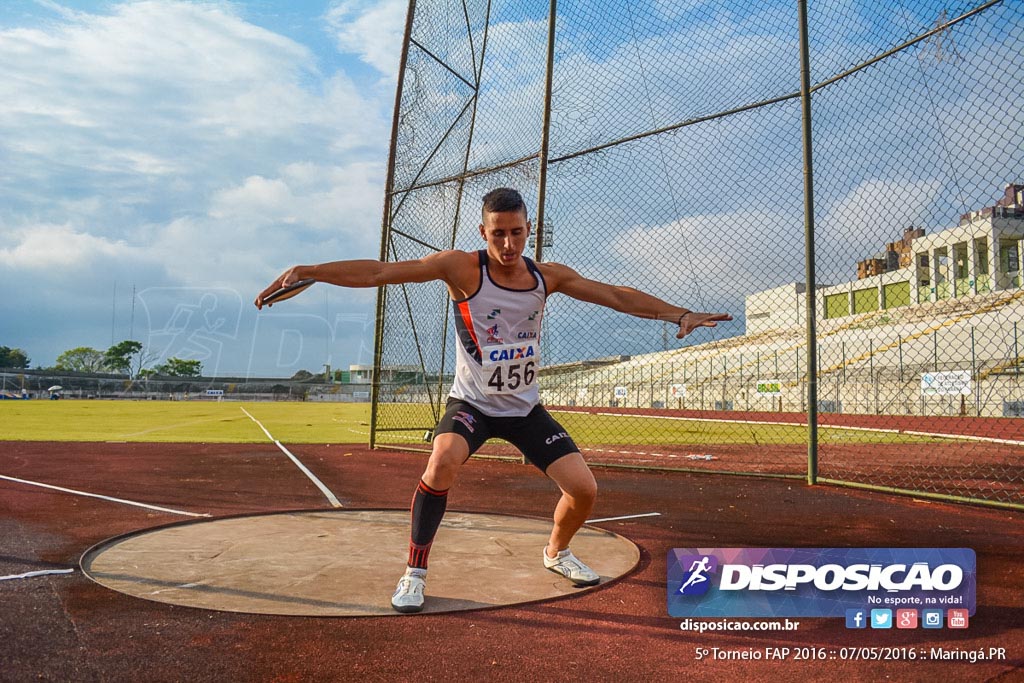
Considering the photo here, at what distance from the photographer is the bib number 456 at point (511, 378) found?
375cm

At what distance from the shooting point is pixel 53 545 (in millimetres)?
4543

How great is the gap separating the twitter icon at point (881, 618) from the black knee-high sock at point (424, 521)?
6.49ft

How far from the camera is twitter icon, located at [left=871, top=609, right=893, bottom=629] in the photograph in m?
3.07

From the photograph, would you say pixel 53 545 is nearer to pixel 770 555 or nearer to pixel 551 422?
pixel 551 422

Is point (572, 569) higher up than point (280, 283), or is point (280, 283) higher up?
point (280, 283)

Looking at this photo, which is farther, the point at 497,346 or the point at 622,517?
the point at 622,517

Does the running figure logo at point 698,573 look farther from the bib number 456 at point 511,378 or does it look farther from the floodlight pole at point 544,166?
the floodlight pole at point 544,166

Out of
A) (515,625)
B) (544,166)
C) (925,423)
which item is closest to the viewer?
(515,625)

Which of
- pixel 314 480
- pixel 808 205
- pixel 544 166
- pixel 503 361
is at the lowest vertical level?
pixel 314 480

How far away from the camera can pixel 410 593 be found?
11.0 feet

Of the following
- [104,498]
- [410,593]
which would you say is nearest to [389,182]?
[104,498]

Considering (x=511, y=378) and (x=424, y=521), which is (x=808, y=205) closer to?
(x=511, y=378)

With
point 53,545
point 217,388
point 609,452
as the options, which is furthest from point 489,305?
point 217,388

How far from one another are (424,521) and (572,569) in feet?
2.82
